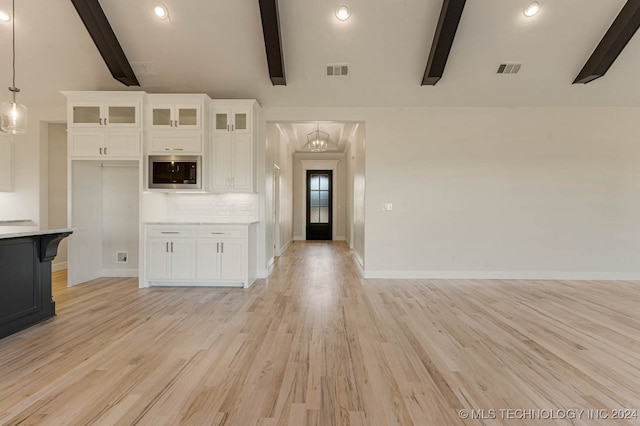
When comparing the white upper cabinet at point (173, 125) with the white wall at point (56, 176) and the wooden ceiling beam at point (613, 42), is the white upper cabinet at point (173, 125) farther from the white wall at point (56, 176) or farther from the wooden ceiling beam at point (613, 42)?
the wooden ceiling beam at point (613, 42)

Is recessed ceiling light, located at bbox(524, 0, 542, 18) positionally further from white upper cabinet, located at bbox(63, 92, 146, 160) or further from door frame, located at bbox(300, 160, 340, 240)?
door frame, located at bbox(300, 160, 340, 240)

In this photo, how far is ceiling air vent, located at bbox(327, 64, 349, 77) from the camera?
14.9 feet

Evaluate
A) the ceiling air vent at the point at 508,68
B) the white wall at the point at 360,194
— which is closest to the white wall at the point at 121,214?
the white wall at the point at 360,194

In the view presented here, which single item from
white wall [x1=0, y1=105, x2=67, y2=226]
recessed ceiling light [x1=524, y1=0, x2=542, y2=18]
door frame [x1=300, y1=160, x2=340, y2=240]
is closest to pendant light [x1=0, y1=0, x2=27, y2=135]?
white wall [x1=0, y1=105, x2=67, y2=226]

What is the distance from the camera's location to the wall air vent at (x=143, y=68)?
4.54 metres

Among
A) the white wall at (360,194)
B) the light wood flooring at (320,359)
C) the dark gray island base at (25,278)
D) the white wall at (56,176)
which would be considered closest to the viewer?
the light wood flooring at (320,359)

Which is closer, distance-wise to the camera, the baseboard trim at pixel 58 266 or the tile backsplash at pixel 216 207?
the tile backsplash at pixel 216 207

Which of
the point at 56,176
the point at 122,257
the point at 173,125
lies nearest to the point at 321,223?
the point at 122,257

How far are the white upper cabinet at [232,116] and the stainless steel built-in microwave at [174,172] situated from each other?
2.00 feet

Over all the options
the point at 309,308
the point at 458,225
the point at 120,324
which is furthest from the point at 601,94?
the point at 120,324

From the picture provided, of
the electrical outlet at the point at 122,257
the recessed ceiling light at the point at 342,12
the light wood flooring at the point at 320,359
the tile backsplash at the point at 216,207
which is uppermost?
the recessed ceiling light at the point at 342,12

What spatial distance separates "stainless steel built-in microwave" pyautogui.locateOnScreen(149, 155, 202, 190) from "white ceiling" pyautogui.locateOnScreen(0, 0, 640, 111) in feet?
4.00

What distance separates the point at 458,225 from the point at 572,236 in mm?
1864

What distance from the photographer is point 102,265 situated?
5.25 metres
